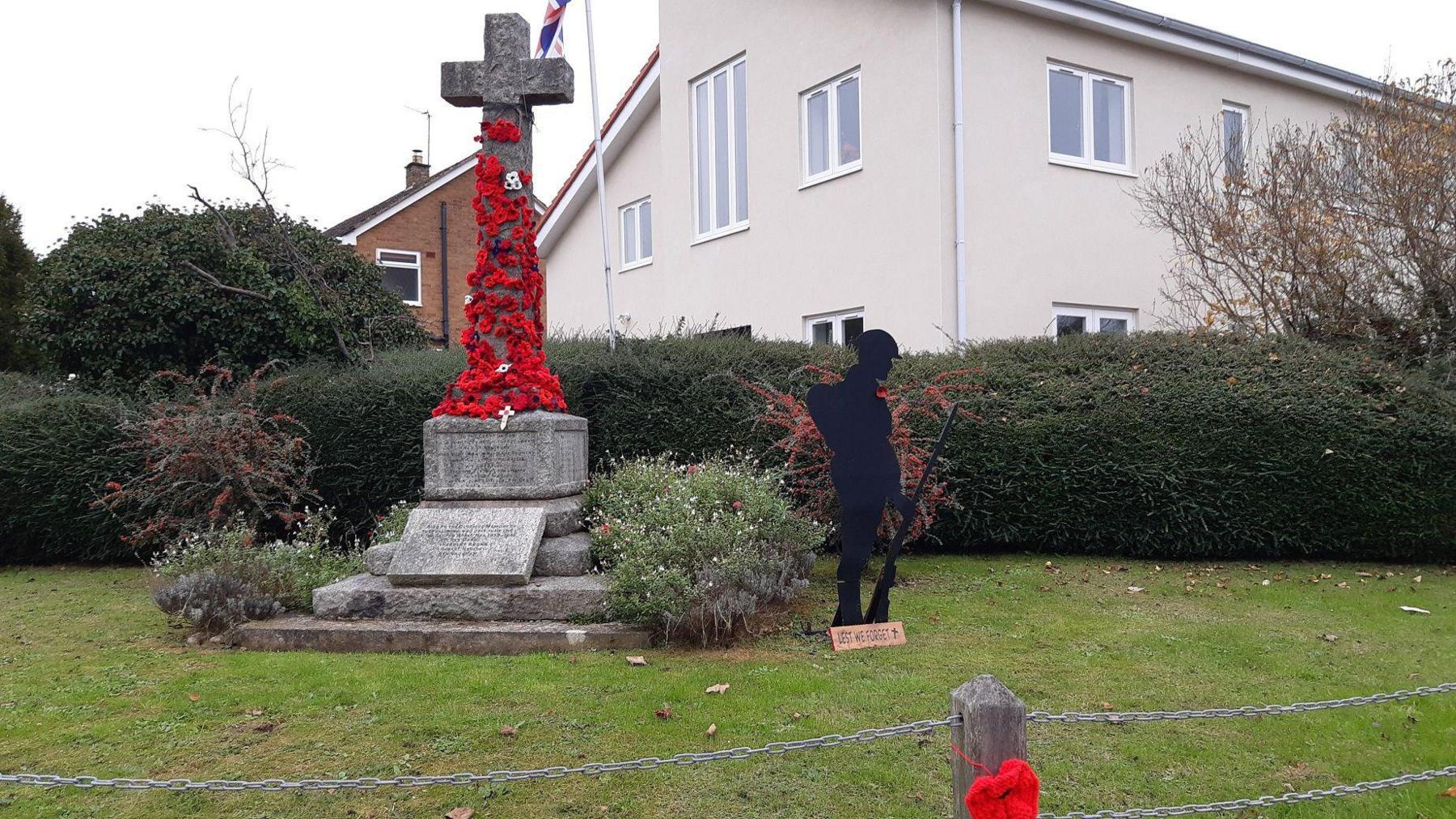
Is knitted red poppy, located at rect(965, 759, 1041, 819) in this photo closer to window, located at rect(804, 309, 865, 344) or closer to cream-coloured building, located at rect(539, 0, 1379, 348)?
cream-coloured building, located at rect(539, 0, 1379, 348)

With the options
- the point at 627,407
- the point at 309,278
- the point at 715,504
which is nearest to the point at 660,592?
the point at 715,504

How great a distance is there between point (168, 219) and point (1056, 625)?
11.2 m

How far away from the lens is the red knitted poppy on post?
742cm

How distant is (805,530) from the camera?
7.05 meters

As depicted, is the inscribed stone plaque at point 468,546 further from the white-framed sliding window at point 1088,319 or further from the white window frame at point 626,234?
the white window frame at point 626,234

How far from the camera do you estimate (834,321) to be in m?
13.3

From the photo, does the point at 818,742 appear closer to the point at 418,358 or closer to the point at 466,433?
the point at 466,433

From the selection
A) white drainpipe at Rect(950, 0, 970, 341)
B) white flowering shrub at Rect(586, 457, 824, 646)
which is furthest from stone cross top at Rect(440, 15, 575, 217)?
white drainpipe at Rect(950, 0, 970, 341)

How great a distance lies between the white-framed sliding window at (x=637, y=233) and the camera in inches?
725

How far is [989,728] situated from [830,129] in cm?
1170

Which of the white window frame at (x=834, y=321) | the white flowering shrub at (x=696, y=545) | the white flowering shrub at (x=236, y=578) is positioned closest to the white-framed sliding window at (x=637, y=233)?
the white window frame at (x=834, y=321)

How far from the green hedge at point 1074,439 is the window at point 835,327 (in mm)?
3052

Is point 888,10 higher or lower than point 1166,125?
higher

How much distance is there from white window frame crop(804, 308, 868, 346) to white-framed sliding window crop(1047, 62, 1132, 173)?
3297mm
